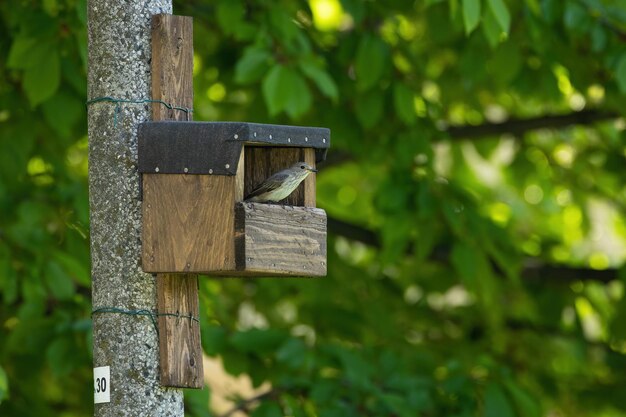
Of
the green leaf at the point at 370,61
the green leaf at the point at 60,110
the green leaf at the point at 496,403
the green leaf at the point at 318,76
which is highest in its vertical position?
the green leaf at the point at 370,61

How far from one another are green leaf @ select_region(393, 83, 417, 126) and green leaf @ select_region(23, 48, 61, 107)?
1758mm

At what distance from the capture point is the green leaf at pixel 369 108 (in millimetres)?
5974

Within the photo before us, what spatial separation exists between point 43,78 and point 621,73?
102 inches

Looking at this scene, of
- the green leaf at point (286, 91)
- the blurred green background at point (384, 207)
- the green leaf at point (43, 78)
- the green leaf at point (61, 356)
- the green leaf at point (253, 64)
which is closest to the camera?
the green leaf at point (43, 78)

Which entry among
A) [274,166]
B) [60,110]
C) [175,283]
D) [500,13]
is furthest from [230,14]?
[175,283]

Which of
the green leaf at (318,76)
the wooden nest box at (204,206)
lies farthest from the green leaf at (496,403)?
the wooden nest box at (204,206)

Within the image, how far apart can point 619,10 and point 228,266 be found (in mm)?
2987

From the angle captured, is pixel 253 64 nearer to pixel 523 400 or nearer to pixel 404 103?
pixel 404 103

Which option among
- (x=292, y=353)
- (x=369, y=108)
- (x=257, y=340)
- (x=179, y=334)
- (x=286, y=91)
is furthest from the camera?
(x=369, y=108)

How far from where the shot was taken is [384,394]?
5.68 m

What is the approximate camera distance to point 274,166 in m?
4.35

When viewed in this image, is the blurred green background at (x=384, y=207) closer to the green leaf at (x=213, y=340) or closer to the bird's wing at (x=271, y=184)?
the green leaf at (x=213, y=340)

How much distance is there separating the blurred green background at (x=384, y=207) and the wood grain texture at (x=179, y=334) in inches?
35.5

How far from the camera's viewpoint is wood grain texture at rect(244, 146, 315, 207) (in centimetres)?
428
